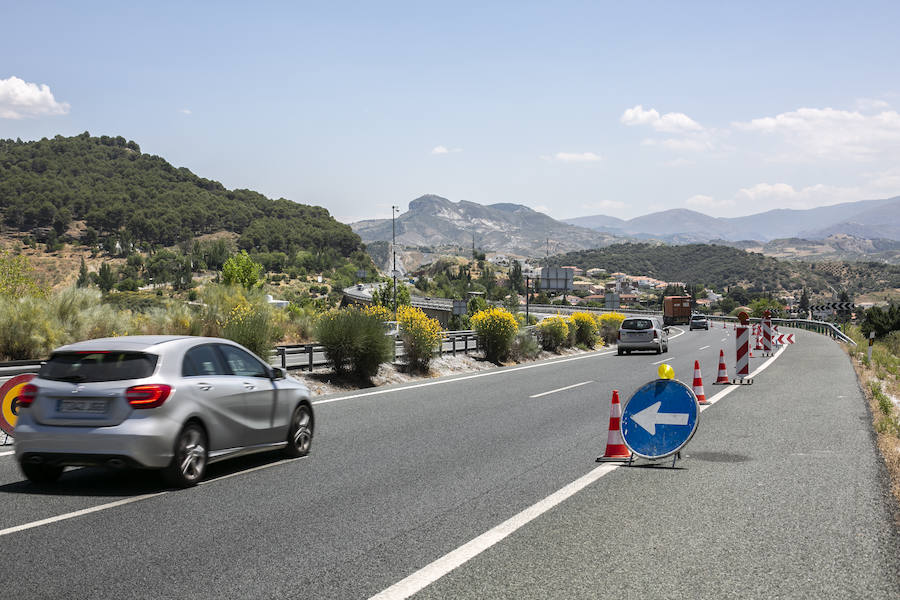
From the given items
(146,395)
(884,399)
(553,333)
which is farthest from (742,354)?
(146,395)

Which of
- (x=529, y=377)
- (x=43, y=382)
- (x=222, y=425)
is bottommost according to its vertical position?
(x=529, y=377)

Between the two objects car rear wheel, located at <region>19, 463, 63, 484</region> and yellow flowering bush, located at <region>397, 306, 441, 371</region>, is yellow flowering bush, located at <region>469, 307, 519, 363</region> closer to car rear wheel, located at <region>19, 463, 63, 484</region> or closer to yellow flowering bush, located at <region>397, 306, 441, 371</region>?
yellow flowering bush, located at <region>397, 306, 441, 371</region>

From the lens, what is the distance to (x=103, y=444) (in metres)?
7.07

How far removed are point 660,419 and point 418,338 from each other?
12.8 metres

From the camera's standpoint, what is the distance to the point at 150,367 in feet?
24.5

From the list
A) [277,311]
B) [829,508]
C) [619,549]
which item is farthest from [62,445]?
[277,311]

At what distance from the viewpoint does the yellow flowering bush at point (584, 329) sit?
1462 inches

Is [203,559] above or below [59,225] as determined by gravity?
below

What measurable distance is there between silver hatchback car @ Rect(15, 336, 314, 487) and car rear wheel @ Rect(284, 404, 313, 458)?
3.14 feet

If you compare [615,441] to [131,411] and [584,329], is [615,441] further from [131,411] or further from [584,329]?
[584,329]

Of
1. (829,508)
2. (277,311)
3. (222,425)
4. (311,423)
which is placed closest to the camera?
(829,508)

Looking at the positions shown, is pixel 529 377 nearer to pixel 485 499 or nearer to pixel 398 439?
pixel 398 439

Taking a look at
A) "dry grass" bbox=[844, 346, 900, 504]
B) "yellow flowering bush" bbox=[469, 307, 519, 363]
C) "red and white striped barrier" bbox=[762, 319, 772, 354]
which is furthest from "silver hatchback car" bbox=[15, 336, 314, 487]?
"red and white striped barrier" bbox=[762, 319, 772, 354]

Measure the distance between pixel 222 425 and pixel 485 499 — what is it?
2.93 m
